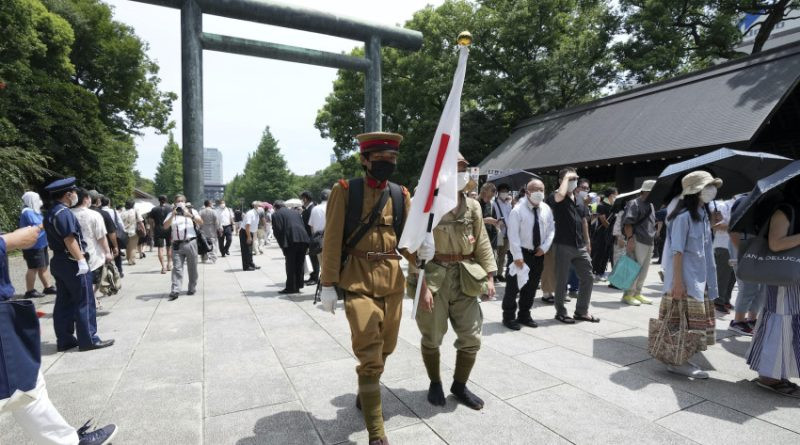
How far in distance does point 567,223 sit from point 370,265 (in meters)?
3.67

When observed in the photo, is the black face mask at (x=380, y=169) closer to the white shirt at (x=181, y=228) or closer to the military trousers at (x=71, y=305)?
the military trousers at (x=71, y=305)

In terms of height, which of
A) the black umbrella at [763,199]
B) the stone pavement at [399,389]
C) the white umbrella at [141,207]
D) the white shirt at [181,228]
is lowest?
the stone pavement at [399,389]

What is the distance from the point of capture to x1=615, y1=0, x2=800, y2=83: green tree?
18541mm

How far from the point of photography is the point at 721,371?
397cm

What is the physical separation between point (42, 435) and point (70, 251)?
9.39 feet

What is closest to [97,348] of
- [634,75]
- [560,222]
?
[560,222]

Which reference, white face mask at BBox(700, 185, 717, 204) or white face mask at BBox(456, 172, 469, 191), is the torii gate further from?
white face mask at BBox(700, 185, 717, 204)

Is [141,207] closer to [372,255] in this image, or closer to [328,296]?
[328,296]

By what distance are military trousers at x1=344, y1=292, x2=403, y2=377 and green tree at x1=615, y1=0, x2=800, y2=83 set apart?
21.1 m

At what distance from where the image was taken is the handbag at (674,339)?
12.3 feet

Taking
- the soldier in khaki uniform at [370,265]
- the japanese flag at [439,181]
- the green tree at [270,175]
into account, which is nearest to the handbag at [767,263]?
the japanese flag at [439,181]

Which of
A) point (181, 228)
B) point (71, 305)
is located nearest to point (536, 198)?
point (71, 305)

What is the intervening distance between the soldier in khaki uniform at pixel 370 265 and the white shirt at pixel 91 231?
13.5ft

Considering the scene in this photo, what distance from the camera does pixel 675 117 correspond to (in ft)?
43.0
